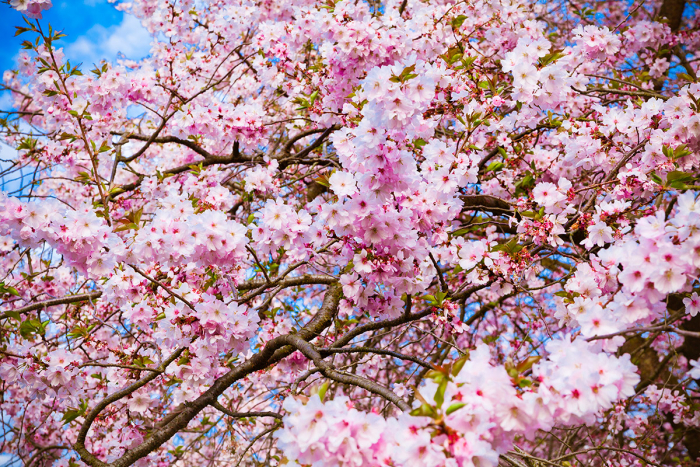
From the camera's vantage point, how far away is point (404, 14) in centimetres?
439

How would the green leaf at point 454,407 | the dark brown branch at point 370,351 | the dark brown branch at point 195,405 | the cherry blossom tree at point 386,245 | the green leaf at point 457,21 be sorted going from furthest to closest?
1. the green leaf at point 457,21
2. the dark brown branch at point 195,405
3. the dark brown branch at point 370,351
4. the cherry blossom tree at point 386,245
5. the green leaf at point 454,407

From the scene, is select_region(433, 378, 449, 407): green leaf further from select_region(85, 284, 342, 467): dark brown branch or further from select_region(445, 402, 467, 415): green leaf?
select_region(85, 284, 342, 467): dark brown branch

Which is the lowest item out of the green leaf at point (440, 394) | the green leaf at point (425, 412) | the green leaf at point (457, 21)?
the green leaf at point (425, 412)

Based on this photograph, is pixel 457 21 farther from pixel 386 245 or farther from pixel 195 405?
pixel 195 405

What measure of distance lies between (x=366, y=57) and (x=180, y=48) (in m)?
3.08

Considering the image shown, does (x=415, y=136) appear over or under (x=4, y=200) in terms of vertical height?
over

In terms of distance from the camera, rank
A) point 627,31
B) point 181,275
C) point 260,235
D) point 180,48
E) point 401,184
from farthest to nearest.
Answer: point 180,48
point 627,31
point 181,275
point 260,235
point 401,184

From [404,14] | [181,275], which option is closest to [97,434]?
[181,275]

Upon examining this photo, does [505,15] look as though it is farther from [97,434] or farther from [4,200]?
[97,434]

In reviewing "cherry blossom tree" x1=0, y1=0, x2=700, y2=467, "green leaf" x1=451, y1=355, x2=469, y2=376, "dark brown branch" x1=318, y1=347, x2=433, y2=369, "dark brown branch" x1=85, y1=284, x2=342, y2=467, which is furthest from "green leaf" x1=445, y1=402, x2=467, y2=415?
"dark brown branch" x1=85, y1=284, x2=342, y2=467

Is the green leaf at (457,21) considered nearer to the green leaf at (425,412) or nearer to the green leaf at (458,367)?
the green leaf at (458,367)

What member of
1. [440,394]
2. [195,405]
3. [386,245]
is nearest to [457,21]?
[386,245]

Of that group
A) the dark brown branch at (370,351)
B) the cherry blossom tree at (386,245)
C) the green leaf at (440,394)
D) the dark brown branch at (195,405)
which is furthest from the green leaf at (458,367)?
the dark brown branch at (195,405)

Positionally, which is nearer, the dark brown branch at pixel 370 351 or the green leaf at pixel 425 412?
the green leaf at pixel 425 412
